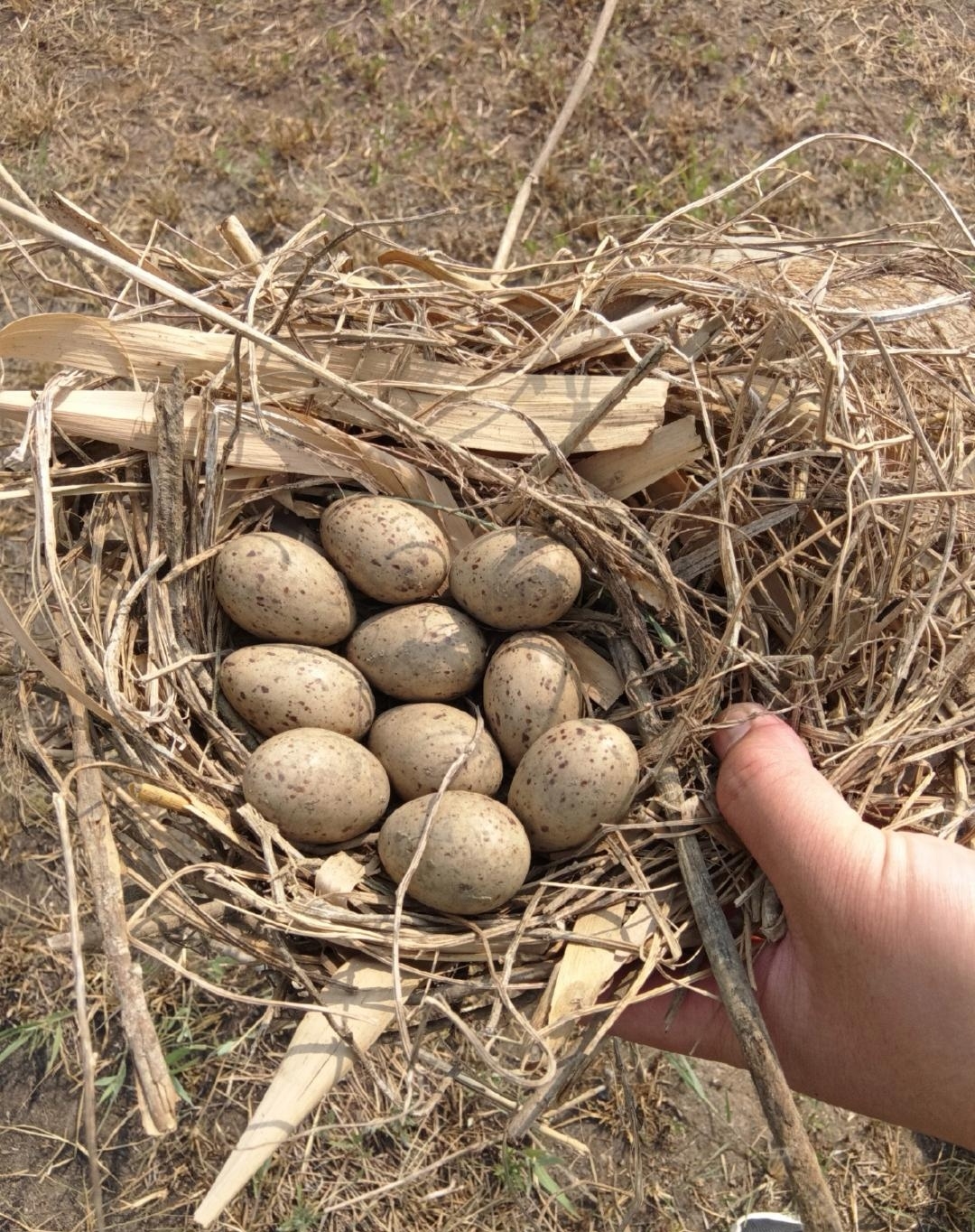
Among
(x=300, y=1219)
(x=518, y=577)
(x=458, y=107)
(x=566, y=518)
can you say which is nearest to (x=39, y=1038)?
(x=300, y=1219)

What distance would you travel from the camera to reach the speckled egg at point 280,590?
1.72 m

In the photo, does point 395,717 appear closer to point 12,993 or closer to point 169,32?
point 12,993

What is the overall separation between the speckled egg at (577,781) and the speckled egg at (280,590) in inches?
18.6

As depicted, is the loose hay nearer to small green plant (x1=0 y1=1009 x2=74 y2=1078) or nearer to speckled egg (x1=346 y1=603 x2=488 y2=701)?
speckled egg (x1=346 y1=603 x2=488 y2=701)

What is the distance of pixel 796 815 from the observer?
1479 mm

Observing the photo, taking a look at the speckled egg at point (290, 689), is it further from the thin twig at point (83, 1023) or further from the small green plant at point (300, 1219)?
the small green plant at point (300, 1219)

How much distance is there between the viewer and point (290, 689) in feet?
5.63

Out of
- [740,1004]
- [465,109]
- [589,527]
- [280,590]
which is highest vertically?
[465,109]

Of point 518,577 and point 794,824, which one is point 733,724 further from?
point 518,577

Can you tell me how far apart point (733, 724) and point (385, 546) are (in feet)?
2.26

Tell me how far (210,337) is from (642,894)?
1263 mm

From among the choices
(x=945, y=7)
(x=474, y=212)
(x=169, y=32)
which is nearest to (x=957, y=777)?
(x=474, y=212)

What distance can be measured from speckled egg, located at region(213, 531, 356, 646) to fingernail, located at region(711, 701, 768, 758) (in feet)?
2.37

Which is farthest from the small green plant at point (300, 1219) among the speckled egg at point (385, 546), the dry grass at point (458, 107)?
the dry grass at point (458, 107)
